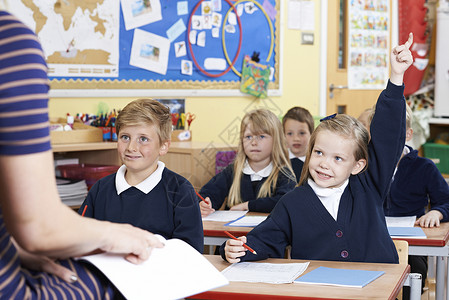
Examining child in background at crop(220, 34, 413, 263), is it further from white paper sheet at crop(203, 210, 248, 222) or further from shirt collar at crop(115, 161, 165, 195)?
white paper sheet at crop(203, 210, 248, 222)

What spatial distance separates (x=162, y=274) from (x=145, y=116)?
122 centimetres

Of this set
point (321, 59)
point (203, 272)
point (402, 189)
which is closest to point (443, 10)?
point (321, 59)

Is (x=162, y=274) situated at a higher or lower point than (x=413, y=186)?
higher

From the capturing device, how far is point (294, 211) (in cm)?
193

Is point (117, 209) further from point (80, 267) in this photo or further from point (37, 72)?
point (37, 72)

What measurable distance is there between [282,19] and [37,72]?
4.64 m

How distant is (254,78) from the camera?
4.99m

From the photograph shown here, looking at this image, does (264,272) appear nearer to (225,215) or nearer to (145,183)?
(145,183)

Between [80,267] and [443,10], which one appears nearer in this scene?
[80,267]

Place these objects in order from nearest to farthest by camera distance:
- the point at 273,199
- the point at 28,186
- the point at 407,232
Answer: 1. the point at 28,186
2. the point at 407,232
3. the point at 273,199

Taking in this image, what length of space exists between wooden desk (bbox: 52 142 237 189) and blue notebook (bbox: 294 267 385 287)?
5.70ft

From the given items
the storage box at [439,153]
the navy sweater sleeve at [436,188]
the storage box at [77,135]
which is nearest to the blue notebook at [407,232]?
the navy sweater sleeve at [436,188]

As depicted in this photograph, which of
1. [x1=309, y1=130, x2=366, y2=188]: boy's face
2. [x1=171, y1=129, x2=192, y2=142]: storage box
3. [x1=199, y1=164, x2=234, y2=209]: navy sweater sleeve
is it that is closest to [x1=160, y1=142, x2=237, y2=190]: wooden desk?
[x1=199, y1=164, x2=234, y2=209]: navy sweater sleeve

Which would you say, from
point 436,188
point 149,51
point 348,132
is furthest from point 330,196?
point 149,51
